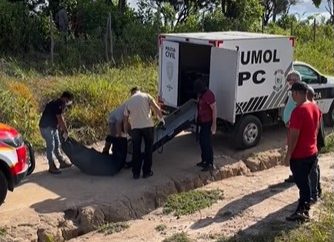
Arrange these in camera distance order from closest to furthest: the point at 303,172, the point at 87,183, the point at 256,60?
the point at 303,172 < the point at 87,183 < the point at 256,60

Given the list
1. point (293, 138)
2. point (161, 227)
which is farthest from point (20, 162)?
point (293, 138)

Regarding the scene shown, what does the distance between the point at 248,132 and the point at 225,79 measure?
1190 millimetres

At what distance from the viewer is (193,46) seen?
36.5ft

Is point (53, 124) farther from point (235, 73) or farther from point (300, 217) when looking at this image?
point (300, 217)

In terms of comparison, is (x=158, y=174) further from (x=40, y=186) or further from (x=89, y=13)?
(x=89, y=13)

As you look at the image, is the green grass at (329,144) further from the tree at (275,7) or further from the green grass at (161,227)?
the tree at (275,7)

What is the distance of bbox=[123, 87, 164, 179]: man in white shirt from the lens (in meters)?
8.98

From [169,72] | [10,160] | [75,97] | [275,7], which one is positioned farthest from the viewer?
[275,7]

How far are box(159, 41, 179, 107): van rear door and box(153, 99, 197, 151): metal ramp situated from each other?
809mm

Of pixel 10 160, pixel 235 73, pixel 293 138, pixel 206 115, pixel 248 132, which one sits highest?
pixel 235 73

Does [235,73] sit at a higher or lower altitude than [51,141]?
higher

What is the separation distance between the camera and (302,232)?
7.06 m

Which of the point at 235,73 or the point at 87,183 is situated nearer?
the point at 87,183

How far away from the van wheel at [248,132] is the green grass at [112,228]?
11.3 ft
